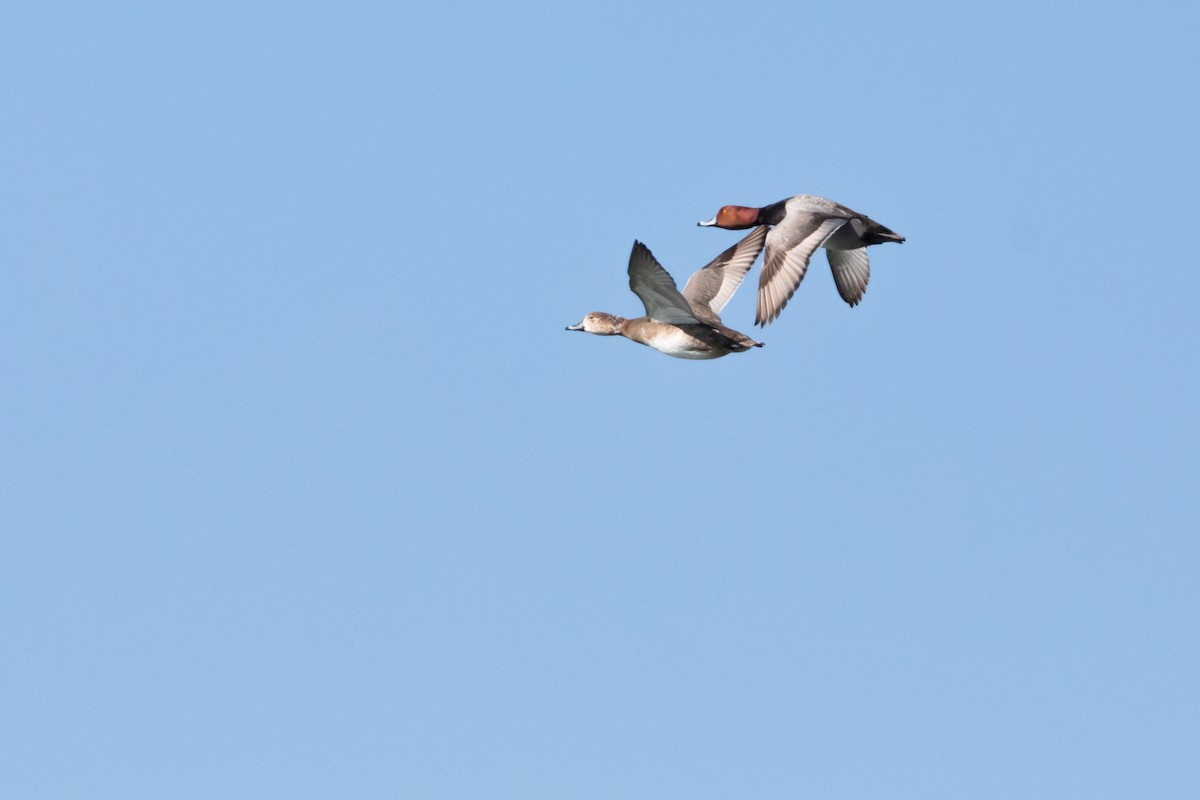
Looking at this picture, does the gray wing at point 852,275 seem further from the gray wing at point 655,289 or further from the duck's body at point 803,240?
the gray wing at point 655,289

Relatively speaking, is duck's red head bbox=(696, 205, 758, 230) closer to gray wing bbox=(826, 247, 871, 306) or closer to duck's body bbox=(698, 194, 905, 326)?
duck's body bbox=(698, 194, 905, 326)

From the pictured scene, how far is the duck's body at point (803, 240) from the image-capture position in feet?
112

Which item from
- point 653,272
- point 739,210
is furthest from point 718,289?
point 653,272

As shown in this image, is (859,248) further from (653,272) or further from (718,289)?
(653,272)

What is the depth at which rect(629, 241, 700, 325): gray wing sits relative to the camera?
105ft

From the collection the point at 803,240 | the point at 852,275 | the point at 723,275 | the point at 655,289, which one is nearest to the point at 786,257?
the point at 803,240

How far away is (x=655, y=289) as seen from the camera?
32.5 m

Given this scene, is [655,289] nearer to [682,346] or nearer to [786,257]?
[682,346]

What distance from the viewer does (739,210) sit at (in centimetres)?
3775

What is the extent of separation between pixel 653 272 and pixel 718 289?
449 cm

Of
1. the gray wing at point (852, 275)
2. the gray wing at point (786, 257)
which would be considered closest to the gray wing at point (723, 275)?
the gray wing at point (786, 257)

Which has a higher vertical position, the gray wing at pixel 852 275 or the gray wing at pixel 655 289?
the gray wing at pixel 852 275

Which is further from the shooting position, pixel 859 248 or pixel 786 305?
pixel 859 248

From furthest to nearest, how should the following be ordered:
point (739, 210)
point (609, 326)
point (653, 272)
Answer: point (739, 210), point (609, 326), point (653, 272)
